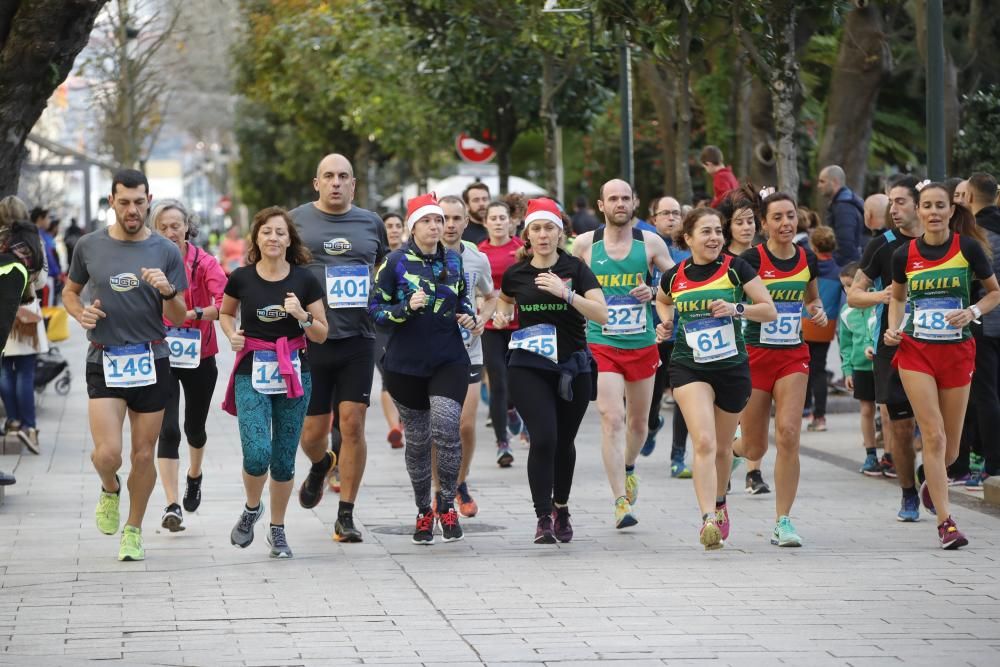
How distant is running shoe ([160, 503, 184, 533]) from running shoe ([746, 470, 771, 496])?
12.2ft

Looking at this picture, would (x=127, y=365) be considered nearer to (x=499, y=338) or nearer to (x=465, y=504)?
(x=465, y=504)

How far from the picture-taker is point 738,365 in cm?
956

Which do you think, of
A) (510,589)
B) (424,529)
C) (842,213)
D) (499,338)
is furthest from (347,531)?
(842,213)

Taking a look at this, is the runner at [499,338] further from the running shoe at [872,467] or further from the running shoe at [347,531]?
the running shoe at [347,531]

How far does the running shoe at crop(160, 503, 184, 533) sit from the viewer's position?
10.3m

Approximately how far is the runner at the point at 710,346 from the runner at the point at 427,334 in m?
1.11

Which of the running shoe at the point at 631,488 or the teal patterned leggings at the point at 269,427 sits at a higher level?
the teal patterned leggings at the point at 269,427

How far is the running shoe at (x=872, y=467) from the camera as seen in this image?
12.7 metres

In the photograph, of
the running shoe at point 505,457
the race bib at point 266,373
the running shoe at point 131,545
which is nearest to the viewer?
the race bib at point 266,373

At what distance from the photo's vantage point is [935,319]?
9.60 m

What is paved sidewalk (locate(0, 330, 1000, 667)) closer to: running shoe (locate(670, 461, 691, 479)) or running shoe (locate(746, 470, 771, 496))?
running shoe (locate(746, 470, 771, 496))

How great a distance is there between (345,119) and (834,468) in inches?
1099

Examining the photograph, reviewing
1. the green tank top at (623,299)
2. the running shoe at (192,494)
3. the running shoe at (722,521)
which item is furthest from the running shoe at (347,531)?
the running shoe at (722,521)

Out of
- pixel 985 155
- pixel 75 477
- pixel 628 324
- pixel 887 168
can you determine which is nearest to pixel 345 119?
pixel 887 168
